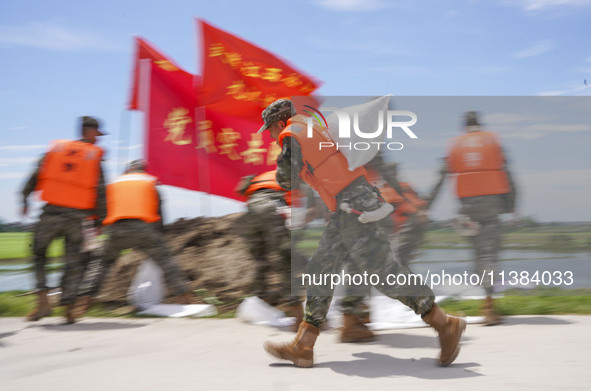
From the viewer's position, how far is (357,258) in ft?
11.8

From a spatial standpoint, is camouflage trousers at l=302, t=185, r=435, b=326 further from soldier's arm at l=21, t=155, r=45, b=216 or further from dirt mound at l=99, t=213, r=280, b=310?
soldier's arm at l=21, t=155, r=45, b=216

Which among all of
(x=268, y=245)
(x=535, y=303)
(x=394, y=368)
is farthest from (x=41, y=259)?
(x=535, y=303)

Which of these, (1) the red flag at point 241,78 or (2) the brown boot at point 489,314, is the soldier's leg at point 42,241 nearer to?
(1) the red flag at point 241,78

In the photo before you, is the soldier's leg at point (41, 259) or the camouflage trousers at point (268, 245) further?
the soldier's leg at point (41, 259)

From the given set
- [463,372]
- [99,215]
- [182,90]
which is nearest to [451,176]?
[463,372]

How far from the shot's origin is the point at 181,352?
13.6ft

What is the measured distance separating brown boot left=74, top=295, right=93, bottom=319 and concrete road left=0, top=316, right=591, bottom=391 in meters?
0.57

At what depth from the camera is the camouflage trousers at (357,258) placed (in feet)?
11.3

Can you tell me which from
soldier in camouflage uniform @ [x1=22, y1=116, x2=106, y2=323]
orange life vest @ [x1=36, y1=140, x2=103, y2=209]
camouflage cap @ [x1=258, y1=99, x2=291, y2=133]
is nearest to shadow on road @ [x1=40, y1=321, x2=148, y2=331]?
soldier in camouflage uniform @ [x1=22, y1=116, x2=106, y2=323]

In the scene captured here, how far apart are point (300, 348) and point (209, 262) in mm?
3536

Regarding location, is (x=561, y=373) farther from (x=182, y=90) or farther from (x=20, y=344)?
(x=182, y=90)

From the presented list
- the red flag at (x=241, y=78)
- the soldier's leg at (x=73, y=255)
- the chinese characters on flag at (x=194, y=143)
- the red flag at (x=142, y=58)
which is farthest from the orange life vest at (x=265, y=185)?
the red flag at (x=142, y=58)

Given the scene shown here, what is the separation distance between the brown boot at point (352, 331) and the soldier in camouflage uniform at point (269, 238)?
56cm

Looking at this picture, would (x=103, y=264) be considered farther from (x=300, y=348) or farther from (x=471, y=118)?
(x=471, y=118)
